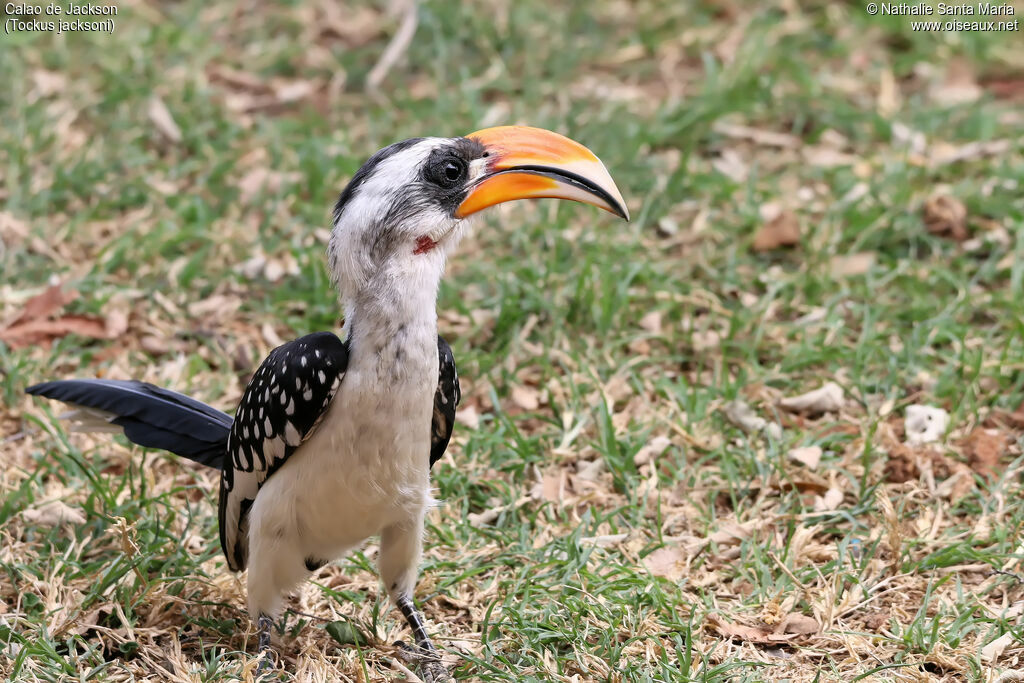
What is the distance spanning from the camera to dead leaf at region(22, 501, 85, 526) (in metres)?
4.04

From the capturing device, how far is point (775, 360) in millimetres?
4926

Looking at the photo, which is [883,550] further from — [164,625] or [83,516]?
[83,516]

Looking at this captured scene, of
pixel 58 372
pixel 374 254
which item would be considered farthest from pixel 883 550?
pixel 58 372

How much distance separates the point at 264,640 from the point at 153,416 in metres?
0.80

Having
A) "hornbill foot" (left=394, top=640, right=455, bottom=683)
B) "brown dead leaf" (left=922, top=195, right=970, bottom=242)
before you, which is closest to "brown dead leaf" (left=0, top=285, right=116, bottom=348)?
"hornbill foot" (left=394, top=640, right=455, bottom=683)

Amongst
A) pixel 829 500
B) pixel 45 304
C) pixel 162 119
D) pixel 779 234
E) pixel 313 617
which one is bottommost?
pixel 313 617

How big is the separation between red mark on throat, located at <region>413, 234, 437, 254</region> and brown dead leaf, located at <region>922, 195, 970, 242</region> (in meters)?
3.23

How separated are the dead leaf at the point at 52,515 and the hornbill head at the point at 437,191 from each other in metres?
1.51

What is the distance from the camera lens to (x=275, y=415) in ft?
10.6

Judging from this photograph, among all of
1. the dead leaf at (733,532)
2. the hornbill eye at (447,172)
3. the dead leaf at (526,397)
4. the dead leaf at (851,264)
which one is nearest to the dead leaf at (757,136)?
the dead leaf at (851,264)

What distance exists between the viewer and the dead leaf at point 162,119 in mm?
6246

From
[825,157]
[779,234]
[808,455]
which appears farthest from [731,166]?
[808,455]

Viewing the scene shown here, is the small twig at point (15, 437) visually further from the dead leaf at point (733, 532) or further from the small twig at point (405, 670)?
the dead leaf at point (733, 532)

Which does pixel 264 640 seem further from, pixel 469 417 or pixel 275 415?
pixel 469 417
